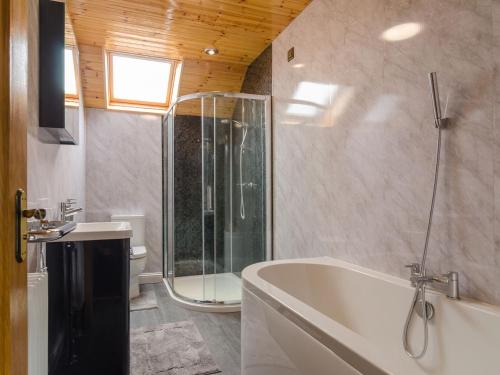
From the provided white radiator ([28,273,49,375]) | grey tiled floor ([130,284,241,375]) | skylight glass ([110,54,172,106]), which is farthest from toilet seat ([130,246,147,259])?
white radiator ([28,273,49,375])

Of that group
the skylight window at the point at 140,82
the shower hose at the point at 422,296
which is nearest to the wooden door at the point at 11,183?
the shower hose at the point at 422,296

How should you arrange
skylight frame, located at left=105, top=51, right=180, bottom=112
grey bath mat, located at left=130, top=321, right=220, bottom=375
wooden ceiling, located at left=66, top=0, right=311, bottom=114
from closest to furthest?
grey bath mat, located at left=130, top=321, right=220, bottom=375
wooden ceiling, located at left=66, top=0, right=311, bottom=114
skylight frame, located at left=105, top=51, right=180, bottom=112

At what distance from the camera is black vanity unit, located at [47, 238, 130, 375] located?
1772 mm

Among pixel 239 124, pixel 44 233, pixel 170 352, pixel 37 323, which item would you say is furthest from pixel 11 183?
pixel 239 124

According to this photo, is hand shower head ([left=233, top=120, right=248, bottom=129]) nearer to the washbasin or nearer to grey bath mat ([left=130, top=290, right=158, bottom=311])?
grey bath mat ([left=130, top=290, right=158, bottom=311])


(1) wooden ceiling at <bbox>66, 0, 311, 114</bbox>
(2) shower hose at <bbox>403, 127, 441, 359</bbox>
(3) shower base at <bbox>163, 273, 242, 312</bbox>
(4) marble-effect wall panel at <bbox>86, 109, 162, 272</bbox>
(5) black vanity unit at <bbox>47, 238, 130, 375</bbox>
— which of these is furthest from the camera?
(4) marble-effect wall panel at <bbox>86, 109, 162, 272</bbox>

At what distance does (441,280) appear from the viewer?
1435mm

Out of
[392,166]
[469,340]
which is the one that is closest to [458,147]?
[392,166]

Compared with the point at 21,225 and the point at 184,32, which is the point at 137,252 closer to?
the point at 184,32

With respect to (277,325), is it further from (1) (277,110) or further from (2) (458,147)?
(1) (277,110)

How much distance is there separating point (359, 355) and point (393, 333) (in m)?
0.87

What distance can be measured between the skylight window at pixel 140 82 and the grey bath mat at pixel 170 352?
2.80m

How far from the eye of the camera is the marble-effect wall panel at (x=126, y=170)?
392cm

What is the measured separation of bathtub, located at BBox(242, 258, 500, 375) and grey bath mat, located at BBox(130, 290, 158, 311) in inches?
69.8
